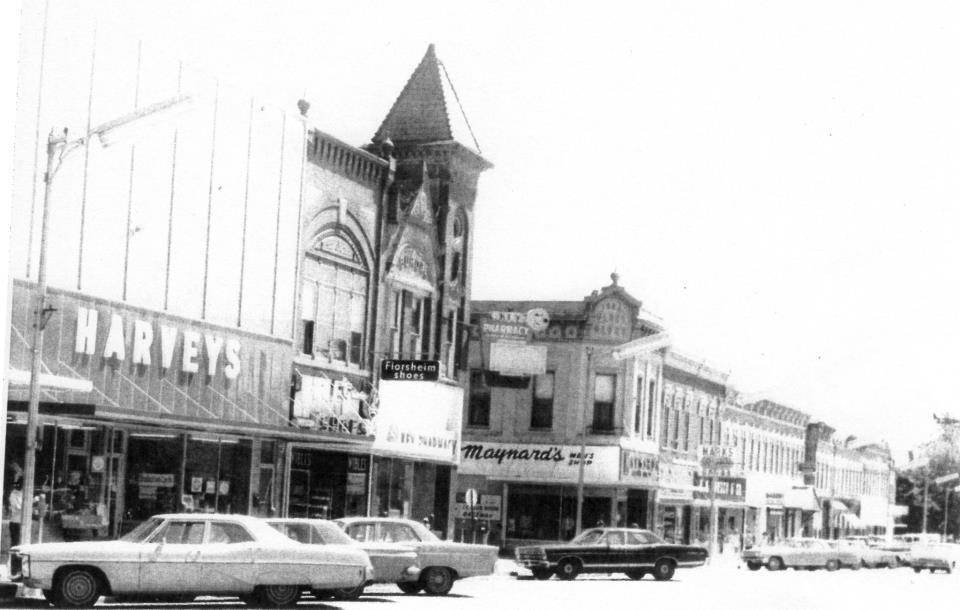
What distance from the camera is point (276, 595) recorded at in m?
Answer: 20.7

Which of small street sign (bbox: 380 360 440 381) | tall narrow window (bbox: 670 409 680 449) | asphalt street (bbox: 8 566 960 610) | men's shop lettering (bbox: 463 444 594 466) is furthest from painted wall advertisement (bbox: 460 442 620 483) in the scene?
small street sign (bbox: 380 360 440 381)

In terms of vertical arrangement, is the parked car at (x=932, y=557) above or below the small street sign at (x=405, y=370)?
below

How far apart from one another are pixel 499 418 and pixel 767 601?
24.8 m

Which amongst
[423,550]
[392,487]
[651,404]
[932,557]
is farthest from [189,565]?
[651,404]

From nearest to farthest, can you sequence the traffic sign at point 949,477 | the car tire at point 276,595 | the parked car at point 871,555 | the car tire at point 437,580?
the car tire at point 276,595
the car tire at point 437,580
the parked car at point 871,555
the traffic sign at point 949,477

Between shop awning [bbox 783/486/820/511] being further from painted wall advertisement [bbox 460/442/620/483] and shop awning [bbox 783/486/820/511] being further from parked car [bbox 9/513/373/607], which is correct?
parked car [bbox 9/513/373/607]

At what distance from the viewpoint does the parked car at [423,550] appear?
25.4 meters

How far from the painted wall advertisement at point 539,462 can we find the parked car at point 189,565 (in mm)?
29571

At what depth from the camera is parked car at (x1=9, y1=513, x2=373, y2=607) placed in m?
18.9

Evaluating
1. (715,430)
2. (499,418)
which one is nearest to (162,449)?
(499,418)

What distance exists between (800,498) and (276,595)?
50222 mm

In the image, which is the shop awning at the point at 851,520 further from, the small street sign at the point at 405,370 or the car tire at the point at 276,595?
the car tire at the point at 276,595

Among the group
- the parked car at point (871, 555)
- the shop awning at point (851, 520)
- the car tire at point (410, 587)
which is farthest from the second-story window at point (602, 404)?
the shop awning at point (851, 520)

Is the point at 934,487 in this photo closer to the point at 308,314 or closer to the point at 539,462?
the point at 539,462
